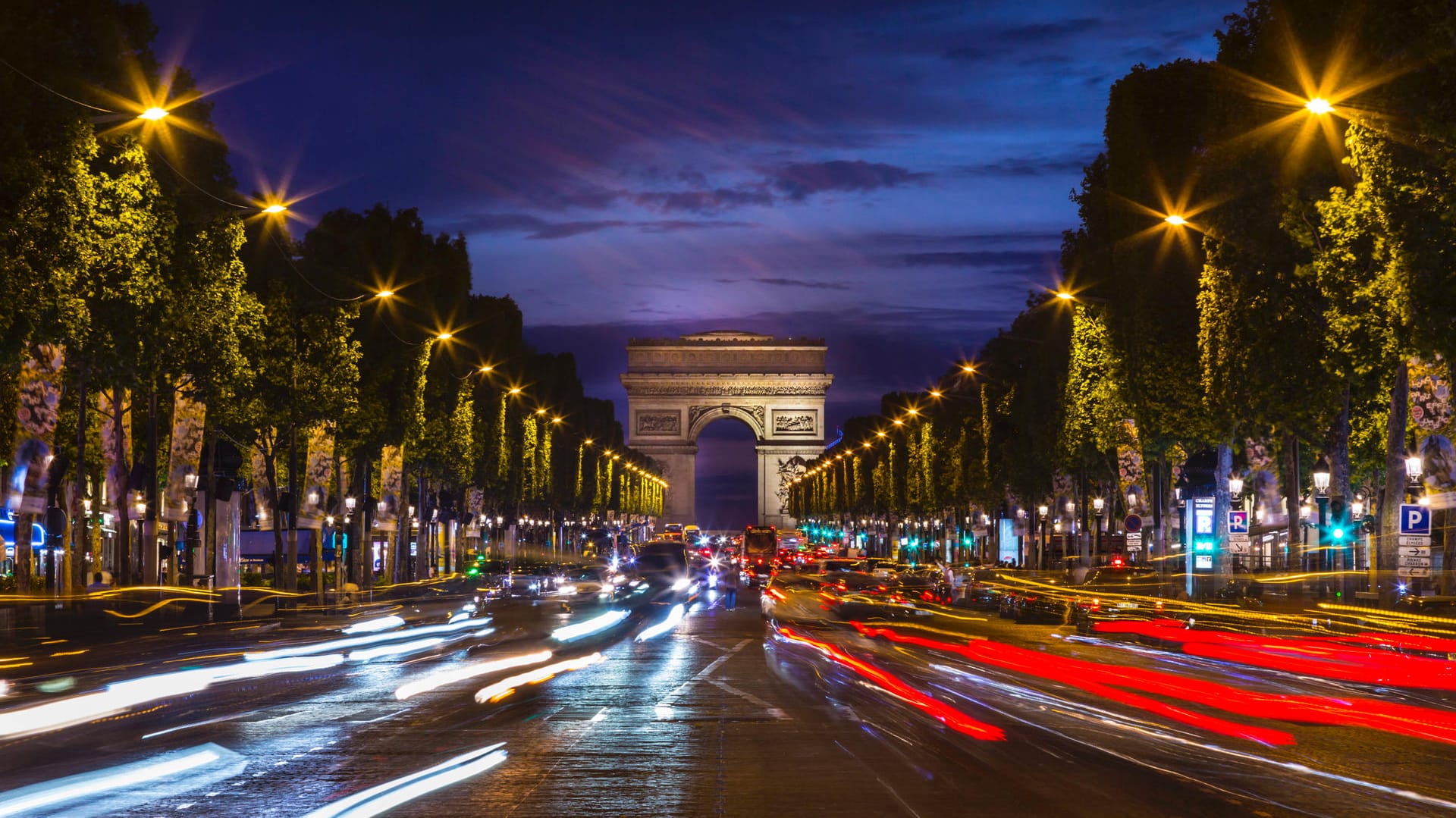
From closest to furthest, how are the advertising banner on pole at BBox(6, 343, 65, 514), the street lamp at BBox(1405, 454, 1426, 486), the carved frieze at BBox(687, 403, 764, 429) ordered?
1. the street lamp at BBox(1405, 454, 1426, 486)
2. the advertising banner on pole at BBox(6, 343, 65, 514)
3. the carved frieze at BBox(687, 403, 764, 429)

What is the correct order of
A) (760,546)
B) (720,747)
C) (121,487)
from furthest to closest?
1. (760,546)
2. (121,487)
3. (720,747)

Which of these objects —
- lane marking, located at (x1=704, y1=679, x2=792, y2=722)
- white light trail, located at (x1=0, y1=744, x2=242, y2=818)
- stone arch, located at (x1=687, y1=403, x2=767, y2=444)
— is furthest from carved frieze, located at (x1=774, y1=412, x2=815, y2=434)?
white light trail, located at (x1=0, y1=744, x2=242, y2=818)

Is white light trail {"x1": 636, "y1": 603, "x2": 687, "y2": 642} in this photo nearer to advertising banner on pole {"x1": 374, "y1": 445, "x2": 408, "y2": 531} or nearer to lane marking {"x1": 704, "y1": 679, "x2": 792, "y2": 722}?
lane marking {"x1": 704, "y1": 679, "x2": 792, "y2": 722}

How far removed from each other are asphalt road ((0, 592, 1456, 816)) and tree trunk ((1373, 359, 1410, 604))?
867cm

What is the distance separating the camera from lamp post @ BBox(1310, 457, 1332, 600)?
3819 centimetres

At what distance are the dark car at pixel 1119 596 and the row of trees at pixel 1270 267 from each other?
14.9 feet

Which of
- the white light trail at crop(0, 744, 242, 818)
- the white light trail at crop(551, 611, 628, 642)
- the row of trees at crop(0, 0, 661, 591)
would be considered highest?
the row of trees at crop(0, 0, 661, 591)

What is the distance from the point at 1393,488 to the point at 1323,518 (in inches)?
693

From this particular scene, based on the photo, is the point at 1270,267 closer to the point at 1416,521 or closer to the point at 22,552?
the point at 1416,521

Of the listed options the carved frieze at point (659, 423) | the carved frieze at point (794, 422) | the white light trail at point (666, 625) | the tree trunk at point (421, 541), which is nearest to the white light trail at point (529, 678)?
the white light trail at point (666, 625)

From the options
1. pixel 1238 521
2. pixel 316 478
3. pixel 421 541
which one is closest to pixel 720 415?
pixel 421 541

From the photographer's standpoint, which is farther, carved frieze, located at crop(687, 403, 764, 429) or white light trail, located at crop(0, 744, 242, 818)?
carved frieze, located at crop(687, 403, 764, 429)

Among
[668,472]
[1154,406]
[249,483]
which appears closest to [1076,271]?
[1154,406]

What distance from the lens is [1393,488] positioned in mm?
31609
